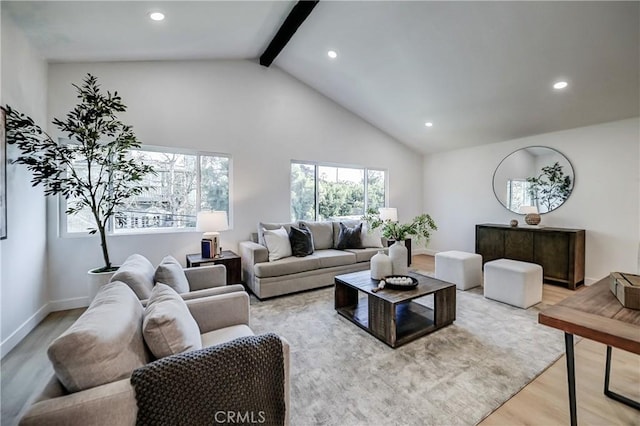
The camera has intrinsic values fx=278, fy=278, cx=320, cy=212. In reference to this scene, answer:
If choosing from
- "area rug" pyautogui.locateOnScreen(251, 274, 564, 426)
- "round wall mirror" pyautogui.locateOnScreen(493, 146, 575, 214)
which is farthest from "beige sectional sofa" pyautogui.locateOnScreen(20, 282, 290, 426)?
"round wall mirror" pyautogui.locateOnScreen(493, 146, 575, 214)

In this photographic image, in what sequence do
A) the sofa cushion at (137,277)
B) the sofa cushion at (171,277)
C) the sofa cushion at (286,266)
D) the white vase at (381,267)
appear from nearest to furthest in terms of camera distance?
1. the sofa cushion at (137,277)
2. the sofa cushion at (171,277)
3. the white vase at (381,267)
4. the sofa cushion at (286,266)

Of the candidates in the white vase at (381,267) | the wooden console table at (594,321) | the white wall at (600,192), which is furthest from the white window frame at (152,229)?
the white wall at (600,192)

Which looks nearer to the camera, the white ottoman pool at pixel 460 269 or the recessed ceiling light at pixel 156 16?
the recessed ceiling light at pixel 156 16

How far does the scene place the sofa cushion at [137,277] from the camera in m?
1.76

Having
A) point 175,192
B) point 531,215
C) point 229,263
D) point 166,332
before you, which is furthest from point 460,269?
point 175,192

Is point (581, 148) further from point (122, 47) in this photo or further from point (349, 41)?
point (122, 47)

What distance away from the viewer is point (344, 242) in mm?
4488

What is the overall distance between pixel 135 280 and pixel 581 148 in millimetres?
5794

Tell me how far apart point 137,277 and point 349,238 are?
316cm

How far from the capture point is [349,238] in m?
4.50

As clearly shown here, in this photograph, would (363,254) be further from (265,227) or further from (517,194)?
(517,194)

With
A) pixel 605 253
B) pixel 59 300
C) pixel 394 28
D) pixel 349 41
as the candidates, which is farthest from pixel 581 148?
pixel 59 300

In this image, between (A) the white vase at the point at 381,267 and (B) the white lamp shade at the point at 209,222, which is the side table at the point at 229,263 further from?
(A) the white vase at the point at 381,267

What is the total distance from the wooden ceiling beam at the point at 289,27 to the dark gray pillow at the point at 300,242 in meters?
2.53
